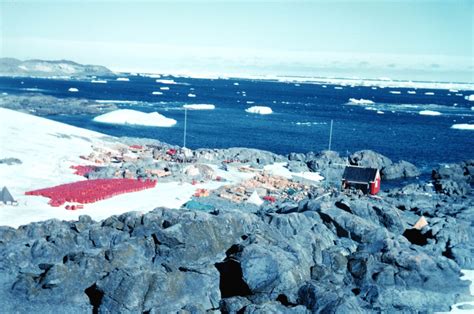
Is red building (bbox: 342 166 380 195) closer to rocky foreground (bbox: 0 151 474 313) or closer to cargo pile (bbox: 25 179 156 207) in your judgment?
rocky foreground (bbox: 0 151 474 313)

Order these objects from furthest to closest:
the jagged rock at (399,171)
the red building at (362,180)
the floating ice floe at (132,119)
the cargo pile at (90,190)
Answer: the floating ice floe at (132,119)
the jagged rock at (399,171)
the red building at (362,180)
the cargo pile at (90,190)

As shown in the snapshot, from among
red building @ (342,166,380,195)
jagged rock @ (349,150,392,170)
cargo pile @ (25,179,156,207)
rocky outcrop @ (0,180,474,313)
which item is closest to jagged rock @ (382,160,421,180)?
jagged rock @ (349,150,392,170)

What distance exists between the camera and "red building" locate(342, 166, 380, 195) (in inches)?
1459

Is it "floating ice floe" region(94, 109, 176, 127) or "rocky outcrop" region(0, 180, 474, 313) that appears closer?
"rocky outcrop" region(0, 180, 474, 313)

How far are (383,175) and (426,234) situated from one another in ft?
74.4

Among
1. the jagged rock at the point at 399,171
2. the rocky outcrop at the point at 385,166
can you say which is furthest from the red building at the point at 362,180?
the rocky outcrop at the point at 385,166

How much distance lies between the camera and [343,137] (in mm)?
78375

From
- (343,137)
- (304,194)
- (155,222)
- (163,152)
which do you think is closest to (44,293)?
(155,222)

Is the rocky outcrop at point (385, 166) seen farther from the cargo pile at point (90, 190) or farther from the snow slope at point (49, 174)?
the cargo pile at point (90, 190)

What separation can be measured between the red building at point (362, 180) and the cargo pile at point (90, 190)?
12935 mm

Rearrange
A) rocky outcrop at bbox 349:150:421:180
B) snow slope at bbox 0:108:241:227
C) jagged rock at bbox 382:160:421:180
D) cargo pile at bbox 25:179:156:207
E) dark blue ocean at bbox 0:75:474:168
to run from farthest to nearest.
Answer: dark blue ocean at bbox 0:75:474:168, rocky outcrop at bbox 349:150:421:180, jagged rock at bbox 382:160:421:180, cargo pile at bbox 25:179:156:207, snow slope at bbox 0:108:241:227

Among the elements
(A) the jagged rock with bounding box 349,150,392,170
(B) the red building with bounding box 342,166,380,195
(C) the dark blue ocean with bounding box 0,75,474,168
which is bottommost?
(C) the dark blue ocean with bounding box 0,75,474,168

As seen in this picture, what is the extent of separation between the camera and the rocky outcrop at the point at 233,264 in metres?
18.5

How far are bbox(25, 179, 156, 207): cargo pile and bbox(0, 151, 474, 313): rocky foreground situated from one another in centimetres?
532
